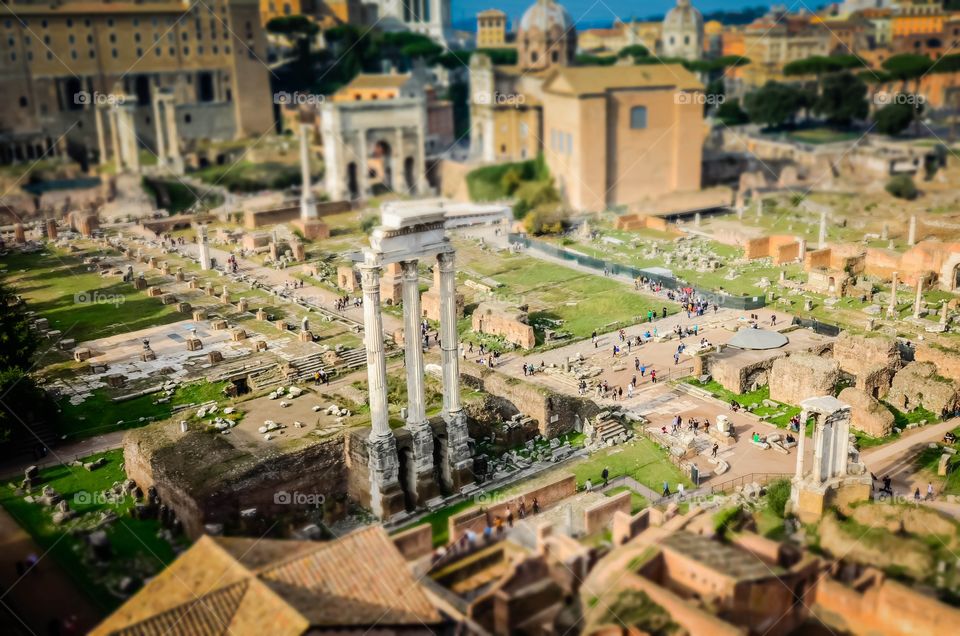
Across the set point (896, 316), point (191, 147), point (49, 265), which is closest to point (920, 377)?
point (896, 316)

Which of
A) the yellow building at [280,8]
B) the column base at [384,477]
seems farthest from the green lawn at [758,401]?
the yellow building at [280,8]

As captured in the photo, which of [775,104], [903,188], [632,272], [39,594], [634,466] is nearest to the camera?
[39,594]

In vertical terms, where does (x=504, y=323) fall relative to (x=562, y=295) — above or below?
above

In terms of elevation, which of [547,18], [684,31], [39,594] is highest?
[684,31]

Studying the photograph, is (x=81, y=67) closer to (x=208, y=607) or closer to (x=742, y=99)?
(x=742, y=99)

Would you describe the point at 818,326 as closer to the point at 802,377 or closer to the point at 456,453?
the point at 802,377

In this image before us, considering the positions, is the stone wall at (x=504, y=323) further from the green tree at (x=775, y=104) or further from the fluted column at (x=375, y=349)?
the green tree at (x=775, y=104)

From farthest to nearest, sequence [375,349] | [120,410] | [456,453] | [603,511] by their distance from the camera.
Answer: [120,410] → [456,453] → [375,349] → [603,511]

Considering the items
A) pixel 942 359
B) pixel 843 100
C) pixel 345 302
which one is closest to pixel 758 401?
pixel 942 359
